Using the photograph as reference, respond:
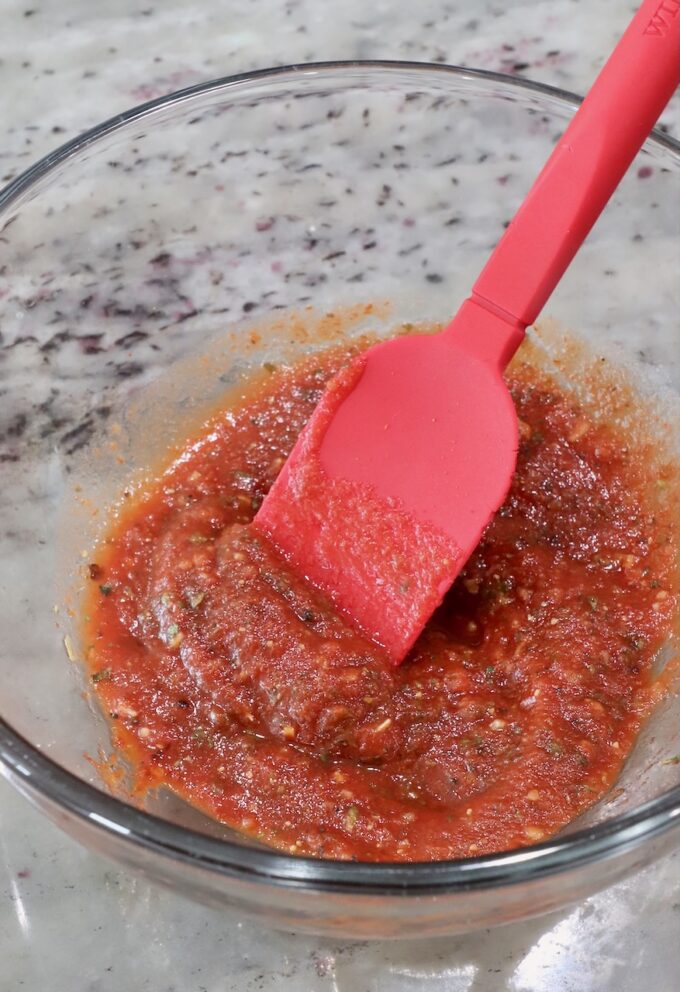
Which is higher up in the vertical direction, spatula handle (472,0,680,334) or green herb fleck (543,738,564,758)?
spatula handle (472,0,680,334)

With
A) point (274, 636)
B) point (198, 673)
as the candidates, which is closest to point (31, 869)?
point (198, 673)

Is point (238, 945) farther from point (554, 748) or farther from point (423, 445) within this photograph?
point (423, 445)

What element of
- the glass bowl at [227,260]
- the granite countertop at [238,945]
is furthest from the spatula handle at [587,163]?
the granite countertop at [238,945]

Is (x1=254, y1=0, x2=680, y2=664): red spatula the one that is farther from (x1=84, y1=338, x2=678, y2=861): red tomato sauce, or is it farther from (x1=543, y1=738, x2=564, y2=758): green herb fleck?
(x1=543, y1=738, x2=564, y2=758): green herb fleck

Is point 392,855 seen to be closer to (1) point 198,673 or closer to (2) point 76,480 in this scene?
(1) point 198,673

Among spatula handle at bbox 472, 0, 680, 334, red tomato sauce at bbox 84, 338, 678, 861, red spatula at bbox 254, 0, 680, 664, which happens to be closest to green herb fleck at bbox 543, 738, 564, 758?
red tomato sauce at bbox 84, 338, 678, 861

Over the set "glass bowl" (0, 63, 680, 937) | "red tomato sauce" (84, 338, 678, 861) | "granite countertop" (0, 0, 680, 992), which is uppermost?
"glass bowl" (0, 63, 680, 937)

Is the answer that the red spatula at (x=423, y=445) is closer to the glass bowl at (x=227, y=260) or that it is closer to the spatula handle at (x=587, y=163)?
the spatula handle at (x=587, y=163)

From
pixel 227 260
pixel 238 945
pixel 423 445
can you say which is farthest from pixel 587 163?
pixel 238 945
